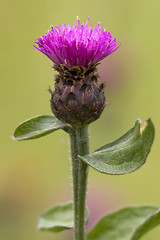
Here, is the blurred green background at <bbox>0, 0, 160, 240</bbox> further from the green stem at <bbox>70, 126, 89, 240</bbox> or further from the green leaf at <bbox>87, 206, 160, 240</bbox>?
the green stem at <bbox>70, 126, 89, 240</bbox>

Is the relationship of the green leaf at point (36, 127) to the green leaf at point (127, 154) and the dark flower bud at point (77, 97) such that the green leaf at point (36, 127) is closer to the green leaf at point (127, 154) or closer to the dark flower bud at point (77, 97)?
the dark flower bud at point (77, 97)

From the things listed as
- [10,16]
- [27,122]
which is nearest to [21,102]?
[10,16]

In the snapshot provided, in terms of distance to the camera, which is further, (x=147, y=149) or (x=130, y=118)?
(x=130, y=118)

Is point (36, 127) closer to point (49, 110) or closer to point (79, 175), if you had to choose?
point (79, 175)

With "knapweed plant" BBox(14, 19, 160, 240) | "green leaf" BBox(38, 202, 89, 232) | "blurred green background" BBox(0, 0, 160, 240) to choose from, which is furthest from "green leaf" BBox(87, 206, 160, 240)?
"blurred green background" BBox(0, 0, 160, 240)

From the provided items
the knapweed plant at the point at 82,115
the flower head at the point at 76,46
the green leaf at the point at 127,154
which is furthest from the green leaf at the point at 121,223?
the flower head at the point at 76,46

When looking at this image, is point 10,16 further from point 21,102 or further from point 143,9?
point 143,9
